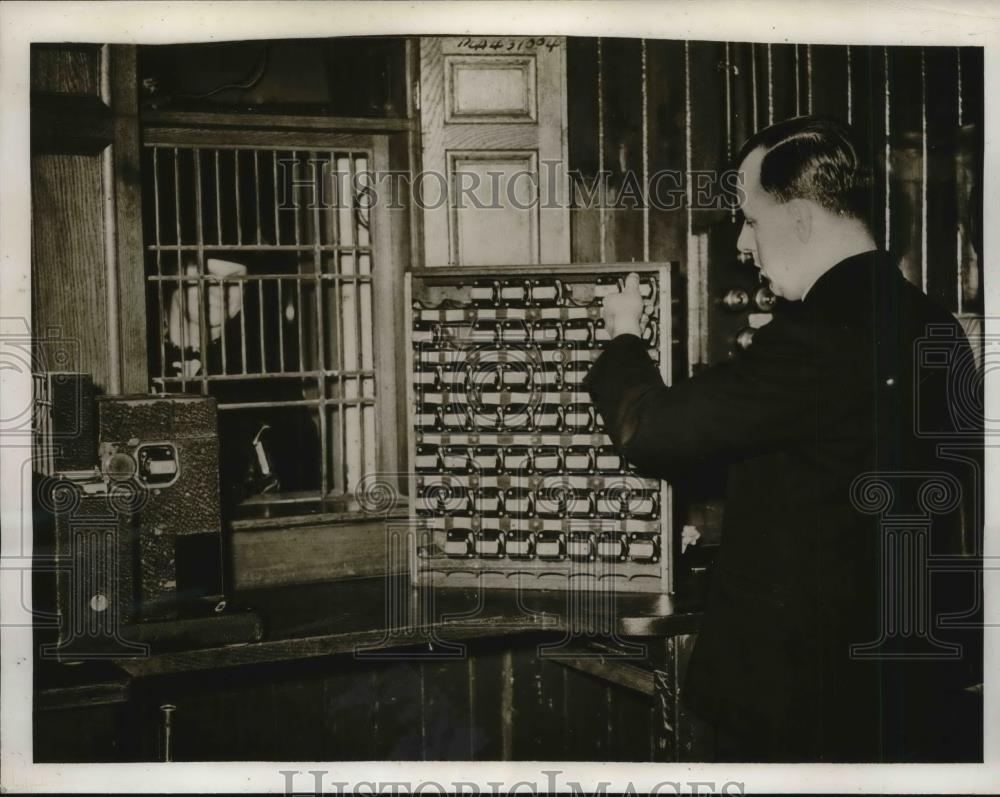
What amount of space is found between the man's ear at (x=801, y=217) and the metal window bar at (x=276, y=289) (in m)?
1.24

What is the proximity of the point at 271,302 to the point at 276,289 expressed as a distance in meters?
0.04

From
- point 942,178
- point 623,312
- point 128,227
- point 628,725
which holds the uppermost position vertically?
point 942,178

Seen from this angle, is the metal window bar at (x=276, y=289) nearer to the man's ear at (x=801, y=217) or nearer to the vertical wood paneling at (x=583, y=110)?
the vertical wood paneling at (x=583, y=110)

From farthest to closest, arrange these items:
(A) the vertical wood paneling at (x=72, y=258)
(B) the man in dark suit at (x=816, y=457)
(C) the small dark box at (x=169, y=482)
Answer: (A) the vertical wood paneling at (x=72, y=258), (C) the small dark box at (x=169, y=482), (B) the man in dark suit at (x=816, y=457)

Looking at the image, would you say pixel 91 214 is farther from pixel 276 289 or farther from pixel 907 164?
pixel 907 164

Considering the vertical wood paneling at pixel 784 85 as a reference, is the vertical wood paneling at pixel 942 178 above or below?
below

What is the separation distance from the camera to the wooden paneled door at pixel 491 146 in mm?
2623

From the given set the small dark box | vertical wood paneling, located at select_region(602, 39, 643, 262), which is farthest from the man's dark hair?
the small dark box

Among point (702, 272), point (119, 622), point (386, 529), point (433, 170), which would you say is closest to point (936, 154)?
point (702, 272)

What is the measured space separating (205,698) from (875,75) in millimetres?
2645

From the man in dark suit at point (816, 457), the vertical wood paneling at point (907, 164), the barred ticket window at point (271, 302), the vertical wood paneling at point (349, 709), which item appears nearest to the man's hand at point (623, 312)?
the man in dark suit at point (816, 457)

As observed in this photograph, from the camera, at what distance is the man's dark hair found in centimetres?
192

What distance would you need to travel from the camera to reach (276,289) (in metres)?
2.80

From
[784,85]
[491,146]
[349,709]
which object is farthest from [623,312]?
[349,709]
